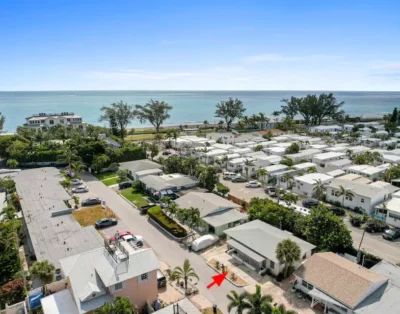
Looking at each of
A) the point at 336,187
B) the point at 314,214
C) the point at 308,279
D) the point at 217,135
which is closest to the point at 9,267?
the point at 308,279

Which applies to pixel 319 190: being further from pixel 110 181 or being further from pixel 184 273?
pixel 110 181

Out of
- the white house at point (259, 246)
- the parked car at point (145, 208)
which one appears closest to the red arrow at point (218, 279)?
the white house at point (259, 246)

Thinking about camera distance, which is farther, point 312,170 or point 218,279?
point 312,170

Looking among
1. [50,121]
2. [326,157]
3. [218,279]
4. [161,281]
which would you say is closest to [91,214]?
[161,281]

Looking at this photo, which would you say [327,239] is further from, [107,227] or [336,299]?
[107,227]

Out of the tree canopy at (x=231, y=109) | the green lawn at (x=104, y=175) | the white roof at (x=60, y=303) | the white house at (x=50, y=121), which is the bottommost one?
the green lawn at (x=104, y=175)

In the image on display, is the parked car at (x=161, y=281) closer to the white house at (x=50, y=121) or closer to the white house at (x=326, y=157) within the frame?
the white house at (x=326, y=157)

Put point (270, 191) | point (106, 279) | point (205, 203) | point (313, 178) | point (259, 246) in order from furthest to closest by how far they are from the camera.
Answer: point (313, 178) < point (270, 191) < point (205, 203) < point (259, 246) < point (106, 279)
